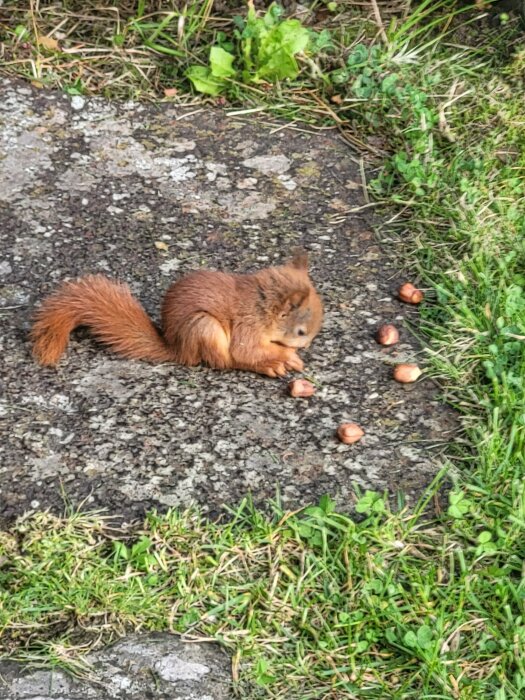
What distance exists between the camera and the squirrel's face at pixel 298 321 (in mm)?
3473

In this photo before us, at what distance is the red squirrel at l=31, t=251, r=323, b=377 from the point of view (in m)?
3.46

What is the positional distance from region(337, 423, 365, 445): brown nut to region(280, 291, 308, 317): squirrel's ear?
43 centimetres

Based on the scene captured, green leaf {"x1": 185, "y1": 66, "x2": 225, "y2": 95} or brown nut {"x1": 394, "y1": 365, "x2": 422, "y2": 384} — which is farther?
green leaf {"x1": 185, "y1": 66, "x2": 225, "y2": 95}

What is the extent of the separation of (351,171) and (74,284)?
159cm

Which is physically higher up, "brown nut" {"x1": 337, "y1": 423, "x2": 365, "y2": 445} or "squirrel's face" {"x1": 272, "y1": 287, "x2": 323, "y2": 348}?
"squirrel's face" {"x1": 272, "y1": 287, "x2": 323, "y2": 348}

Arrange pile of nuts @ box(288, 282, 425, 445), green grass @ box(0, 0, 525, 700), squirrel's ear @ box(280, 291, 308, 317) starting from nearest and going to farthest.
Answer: green grass @ box(0, 0, 525, 700), pile of nuts @ box(288, 282, 425, 445), squirrel's ear @ box(280, 291, 308, 317)

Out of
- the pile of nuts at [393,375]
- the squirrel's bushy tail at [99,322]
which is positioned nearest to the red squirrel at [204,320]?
the squirrel's bushy tail at [99,322]

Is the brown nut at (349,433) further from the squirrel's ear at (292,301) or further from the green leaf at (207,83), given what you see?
the green leaf at (207,83)

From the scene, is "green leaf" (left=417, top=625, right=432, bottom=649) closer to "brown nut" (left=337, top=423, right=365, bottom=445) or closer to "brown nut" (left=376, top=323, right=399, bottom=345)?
"brown nut" (left=337, top=423, right=365, bottom=445)

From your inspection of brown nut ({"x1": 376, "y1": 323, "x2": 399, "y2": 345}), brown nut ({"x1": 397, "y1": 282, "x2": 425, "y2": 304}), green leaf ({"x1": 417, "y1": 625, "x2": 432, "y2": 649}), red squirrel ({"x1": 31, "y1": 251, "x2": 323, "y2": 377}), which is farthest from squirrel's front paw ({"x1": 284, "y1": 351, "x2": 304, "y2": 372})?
green leaf ({"x1": 417, "y1": 625, "x2": 432, "y2": 649})

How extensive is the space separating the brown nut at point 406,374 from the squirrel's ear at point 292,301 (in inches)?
16.8

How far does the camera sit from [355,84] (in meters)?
4.92

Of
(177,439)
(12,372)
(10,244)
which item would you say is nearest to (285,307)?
(177,439)

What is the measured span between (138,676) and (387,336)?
5.11 feet
